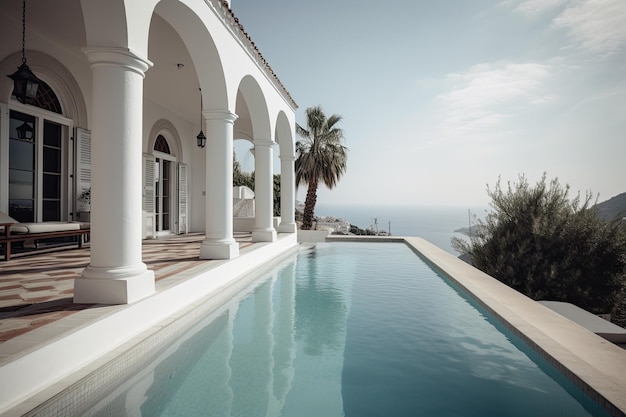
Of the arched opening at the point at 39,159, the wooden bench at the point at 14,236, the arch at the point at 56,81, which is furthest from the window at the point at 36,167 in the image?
the wooden bench at the point at 14,236

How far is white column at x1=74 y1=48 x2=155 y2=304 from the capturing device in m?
4.15

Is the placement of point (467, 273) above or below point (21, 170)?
below

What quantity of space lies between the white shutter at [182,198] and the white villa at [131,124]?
59mm

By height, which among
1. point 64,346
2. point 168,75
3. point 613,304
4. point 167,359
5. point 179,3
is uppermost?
point 168,75

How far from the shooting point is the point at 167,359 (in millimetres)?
3805

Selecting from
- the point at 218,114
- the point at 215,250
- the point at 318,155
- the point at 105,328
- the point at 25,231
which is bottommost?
the point at 105,328

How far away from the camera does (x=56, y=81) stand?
8578 mm

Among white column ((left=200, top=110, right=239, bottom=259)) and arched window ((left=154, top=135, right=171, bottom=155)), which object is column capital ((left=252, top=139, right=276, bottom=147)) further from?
arched window ((left=154, top=135, right=171, bottom=155))

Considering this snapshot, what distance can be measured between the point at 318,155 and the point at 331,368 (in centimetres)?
1673

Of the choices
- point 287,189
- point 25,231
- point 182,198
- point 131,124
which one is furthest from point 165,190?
point 131,124

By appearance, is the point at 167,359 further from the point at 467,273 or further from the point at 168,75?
the point at 168,75

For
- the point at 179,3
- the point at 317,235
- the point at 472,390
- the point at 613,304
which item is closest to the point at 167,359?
the point at 472,390

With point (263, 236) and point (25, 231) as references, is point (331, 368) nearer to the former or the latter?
point (25, 231)

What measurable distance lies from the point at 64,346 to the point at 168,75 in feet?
28.1
